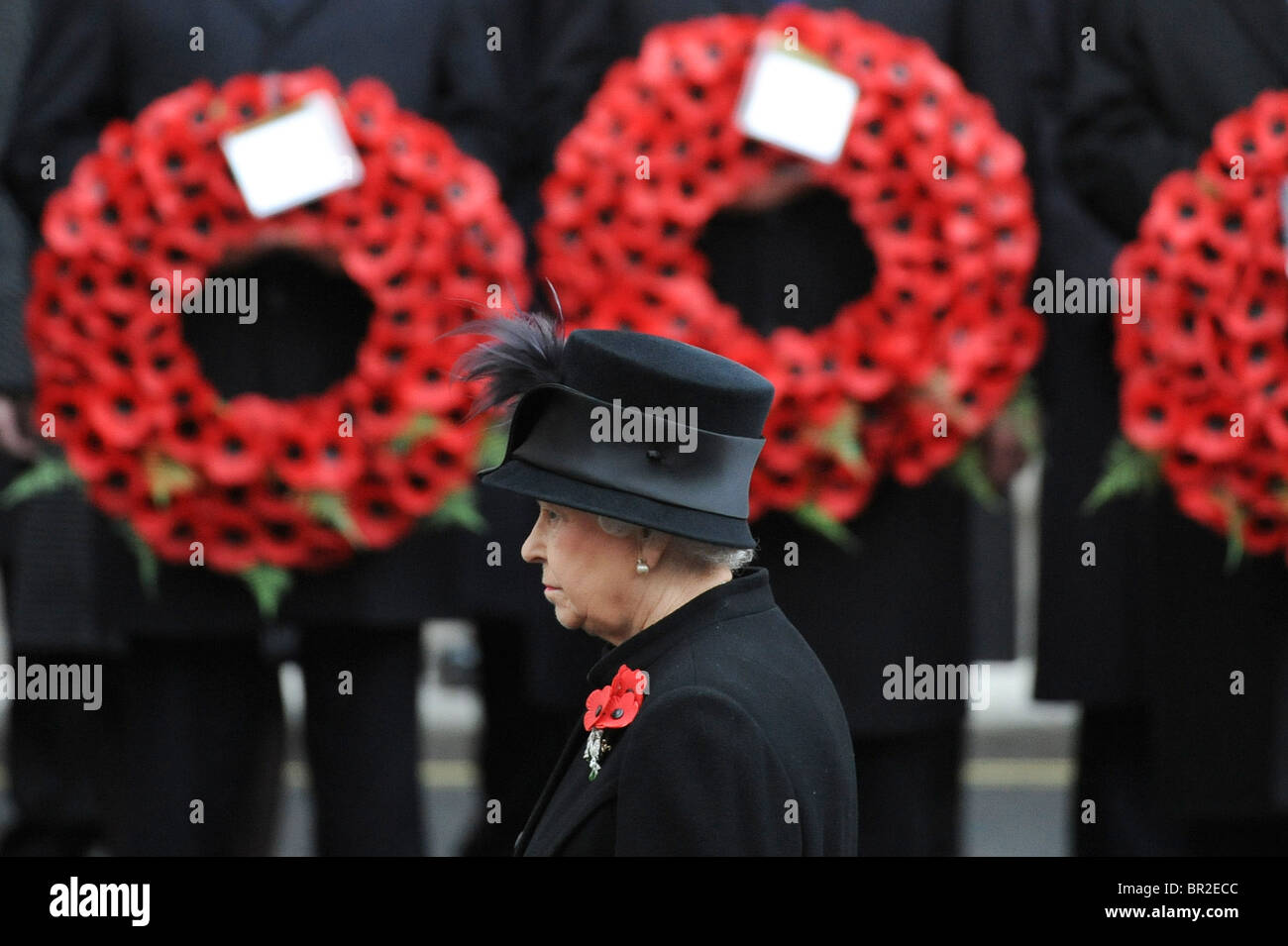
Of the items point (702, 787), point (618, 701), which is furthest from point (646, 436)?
point (702, 787)

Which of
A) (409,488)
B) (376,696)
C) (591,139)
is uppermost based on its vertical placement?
(591,139)

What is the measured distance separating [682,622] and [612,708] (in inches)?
4.4

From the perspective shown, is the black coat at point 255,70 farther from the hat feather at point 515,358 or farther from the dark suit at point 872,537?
the hat feather at point 515,358

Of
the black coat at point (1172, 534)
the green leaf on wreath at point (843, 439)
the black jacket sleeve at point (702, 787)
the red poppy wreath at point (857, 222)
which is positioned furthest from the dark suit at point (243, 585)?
the black jacket sleeve at point (702, 787)

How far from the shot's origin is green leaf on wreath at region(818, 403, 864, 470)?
11.5ft

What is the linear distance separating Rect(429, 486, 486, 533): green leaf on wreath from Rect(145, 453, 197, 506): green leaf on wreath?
421mm

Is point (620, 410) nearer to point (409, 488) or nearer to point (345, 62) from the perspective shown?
point (409, 488)

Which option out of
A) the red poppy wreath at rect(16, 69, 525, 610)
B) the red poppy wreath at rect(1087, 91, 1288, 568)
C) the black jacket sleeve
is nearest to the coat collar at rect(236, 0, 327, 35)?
the red poppy wreath at rect(16, 69, 525, 610)

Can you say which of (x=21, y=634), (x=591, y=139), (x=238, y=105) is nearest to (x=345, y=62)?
(x=238, y=105)

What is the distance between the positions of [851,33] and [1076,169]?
55 cm

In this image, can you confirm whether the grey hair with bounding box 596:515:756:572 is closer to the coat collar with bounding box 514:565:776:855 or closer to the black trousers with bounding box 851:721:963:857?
the coat collar with bounding box 514:565:776:855

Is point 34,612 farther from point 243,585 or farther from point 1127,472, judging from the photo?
point 1127,472

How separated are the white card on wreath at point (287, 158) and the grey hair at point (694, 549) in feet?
5.40

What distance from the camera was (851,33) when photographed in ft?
11.8
